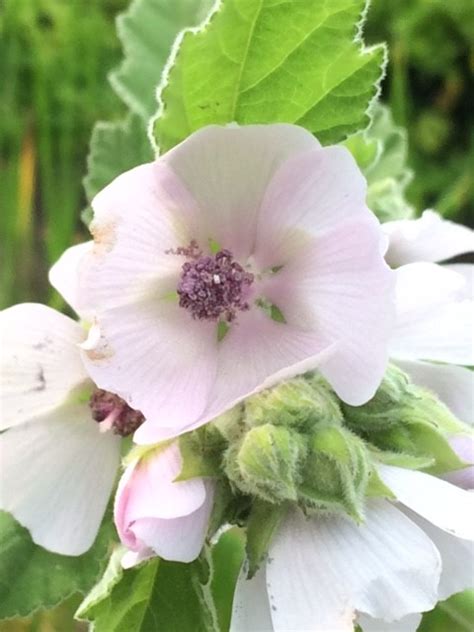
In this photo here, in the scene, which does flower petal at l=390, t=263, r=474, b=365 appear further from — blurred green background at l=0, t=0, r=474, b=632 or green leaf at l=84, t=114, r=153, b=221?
blurred green background at l=0, t=0, r=474, b=632

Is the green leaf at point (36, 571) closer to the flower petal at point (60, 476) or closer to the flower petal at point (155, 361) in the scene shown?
the flower petal at point (60, 476)

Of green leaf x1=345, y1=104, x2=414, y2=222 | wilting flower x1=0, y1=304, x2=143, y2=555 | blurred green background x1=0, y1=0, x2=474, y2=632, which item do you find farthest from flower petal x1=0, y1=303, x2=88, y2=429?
blurred green background x1=0, y1=0, x2=474, y2=632

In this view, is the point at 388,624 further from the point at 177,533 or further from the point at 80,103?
the point at 80,103

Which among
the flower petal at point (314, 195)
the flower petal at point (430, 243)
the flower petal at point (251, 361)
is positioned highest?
the flower petal at point (314, 195)

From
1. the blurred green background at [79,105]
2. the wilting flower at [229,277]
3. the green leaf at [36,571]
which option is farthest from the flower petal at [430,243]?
the blurred green background at [79,105]

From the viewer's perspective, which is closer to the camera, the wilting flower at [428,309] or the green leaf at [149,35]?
the wilting flower at [428,309]

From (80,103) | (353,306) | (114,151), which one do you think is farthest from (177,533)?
(80,103)
